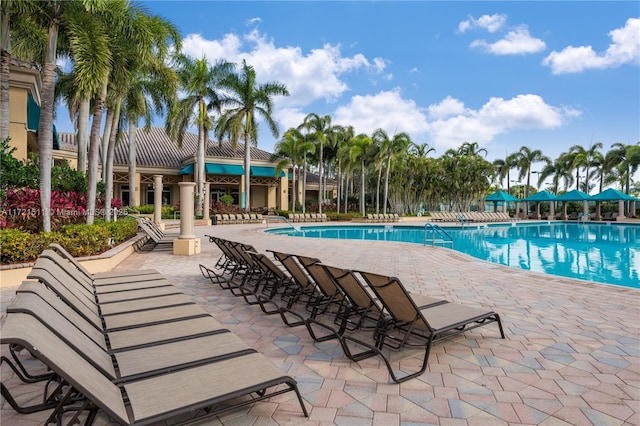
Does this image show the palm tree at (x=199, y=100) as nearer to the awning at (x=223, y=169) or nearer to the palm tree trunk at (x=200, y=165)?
the palm tree trunk at (x=200, y=165)

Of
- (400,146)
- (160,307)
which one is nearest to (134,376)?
(160,307)

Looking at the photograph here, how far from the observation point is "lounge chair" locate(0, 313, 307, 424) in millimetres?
1760

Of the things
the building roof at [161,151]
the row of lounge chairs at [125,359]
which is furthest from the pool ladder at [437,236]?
the building roof at [161,151]

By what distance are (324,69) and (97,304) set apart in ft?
80.7

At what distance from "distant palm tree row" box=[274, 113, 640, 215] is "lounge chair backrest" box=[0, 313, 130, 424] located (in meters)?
29.7

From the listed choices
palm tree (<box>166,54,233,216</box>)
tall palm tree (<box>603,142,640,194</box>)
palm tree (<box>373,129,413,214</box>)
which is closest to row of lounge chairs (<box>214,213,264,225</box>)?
palm tree (<box>166,54,233,216</box>)

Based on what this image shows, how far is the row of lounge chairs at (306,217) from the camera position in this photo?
29.5m

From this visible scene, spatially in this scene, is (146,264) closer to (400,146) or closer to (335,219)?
(335,219)

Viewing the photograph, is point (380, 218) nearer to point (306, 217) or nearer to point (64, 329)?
point (306, 217)

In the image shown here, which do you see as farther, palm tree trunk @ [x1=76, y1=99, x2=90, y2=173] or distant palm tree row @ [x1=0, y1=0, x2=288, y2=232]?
palm tree trunk @ [x1=76, y1=99, x2=90, y2=173]

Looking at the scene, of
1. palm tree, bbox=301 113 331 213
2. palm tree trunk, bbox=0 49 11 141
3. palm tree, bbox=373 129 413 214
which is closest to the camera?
palm tree trunk, bbox=0 49 11 141

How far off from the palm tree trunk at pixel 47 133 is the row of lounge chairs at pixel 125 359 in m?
5.59

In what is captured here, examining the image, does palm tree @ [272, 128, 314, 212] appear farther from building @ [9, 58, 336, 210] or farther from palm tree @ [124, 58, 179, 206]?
palm tree @ [124, 58, 179, 206]

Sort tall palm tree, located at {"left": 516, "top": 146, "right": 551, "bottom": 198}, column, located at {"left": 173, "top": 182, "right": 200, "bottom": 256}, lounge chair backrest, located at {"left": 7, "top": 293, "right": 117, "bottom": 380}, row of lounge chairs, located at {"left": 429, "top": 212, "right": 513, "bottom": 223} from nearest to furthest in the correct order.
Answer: lounge chair backrest, located at {"left": 7, "top": 293, "right": 117, "bottom": 380} → column, located at {"left": 173, "top": 182, "right": 200, "bottom": 256} → row of lounge chairs, located at {"left": 429, "top": 212, "right": 513, "bottom": 223} → tall palm tree, located at {"left": 516, "top": 146, "right": 551, "bottom": 198}
